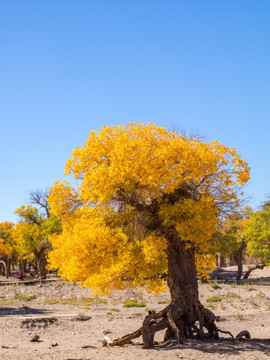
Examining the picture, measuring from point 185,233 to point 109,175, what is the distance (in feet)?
9.12

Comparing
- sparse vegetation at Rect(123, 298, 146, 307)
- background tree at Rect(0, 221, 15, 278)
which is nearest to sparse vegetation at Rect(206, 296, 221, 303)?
sparse vegetation at Rect(123, 298, 146, 307)

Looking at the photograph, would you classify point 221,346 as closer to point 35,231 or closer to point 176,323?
point 176,323

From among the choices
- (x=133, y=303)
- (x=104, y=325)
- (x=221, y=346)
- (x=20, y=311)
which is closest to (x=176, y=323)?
(x=221, y=346)

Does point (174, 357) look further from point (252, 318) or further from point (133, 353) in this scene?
point (252, 318)

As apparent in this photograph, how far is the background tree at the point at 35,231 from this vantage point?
158ft

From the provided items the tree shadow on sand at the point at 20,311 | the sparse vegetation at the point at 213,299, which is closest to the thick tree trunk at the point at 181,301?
the tree shadow on sand at the point at 20,311

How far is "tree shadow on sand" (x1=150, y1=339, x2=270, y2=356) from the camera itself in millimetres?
11523

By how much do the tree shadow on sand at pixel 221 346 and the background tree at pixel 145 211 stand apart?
386 mm

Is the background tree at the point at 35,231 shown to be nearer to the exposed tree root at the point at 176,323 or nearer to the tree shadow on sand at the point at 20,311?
the tree shadow on sand at the point at 20,311

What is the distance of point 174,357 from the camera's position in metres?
10.7

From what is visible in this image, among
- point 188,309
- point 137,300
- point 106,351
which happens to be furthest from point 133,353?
point 137,300

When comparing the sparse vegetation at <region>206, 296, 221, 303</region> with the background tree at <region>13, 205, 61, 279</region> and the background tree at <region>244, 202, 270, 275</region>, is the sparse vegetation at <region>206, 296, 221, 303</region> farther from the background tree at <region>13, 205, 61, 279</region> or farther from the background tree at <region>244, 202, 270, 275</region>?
the background tree at <region>13, 205, 61, 279</region>

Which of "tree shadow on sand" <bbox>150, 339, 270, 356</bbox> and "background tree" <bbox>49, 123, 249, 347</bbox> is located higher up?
"background tree" <bbox>49, 123, 249, 347</bbox>

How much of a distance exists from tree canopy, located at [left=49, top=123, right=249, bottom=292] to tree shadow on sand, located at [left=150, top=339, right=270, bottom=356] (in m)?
1.91
